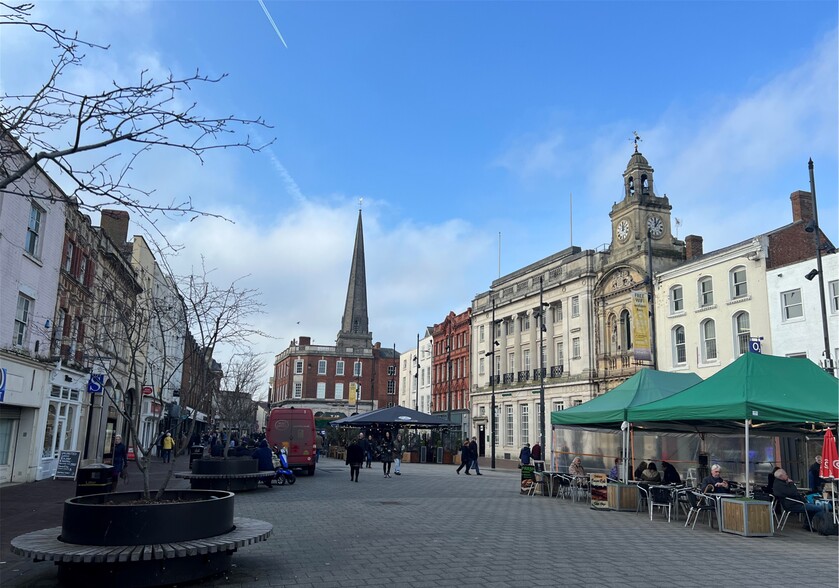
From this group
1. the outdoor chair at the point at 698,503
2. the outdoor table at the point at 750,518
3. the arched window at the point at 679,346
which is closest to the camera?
the outdoor table at the point at 750,518

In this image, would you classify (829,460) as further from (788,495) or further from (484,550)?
(484,550)

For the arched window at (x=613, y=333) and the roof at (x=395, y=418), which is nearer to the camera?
the roof at (x=395, y=418)

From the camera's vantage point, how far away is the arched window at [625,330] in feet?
124

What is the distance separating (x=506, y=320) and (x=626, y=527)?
1501 inches

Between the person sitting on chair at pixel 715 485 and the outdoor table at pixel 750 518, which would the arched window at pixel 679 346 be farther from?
the outdoor table at pixel 750 518

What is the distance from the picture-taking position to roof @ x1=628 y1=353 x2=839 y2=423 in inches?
500

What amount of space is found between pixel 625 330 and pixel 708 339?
685 cm

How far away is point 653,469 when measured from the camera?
16500 millimetres

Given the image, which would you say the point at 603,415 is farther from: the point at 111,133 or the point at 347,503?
the point at 111,133

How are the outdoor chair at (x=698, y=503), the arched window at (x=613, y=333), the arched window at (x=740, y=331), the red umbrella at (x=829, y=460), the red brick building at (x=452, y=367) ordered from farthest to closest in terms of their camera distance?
the red brick building at (x=452, y=367) → the arched window at (x=613, y=333) → the arched window at (x=740, y=331) → the outdoor chair at (x=698, y=503) → the red umbrella at (x=829, y=460)

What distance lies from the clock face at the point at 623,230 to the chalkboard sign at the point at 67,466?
31149 mm

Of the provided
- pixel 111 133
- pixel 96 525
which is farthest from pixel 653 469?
pixel 111 133

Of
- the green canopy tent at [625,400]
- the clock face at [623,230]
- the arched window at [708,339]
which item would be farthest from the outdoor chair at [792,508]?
the clock face at [623,230]

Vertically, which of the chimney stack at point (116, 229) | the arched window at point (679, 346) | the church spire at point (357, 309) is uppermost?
the church spire at point (357, 309)
